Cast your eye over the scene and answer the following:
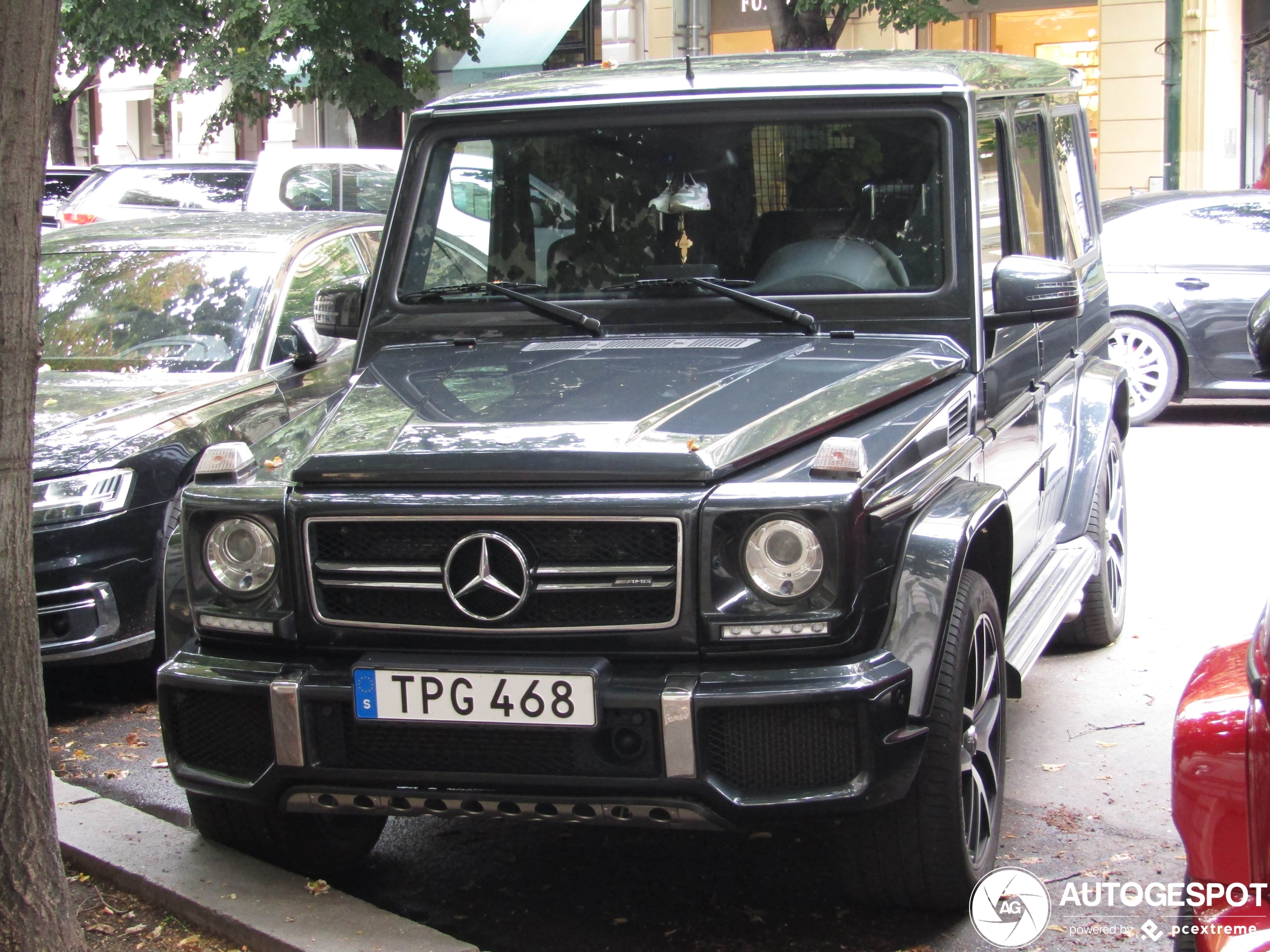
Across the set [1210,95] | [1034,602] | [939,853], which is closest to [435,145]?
[1034,602]

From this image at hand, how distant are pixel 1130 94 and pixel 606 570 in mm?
17945

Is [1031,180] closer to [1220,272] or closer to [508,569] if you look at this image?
[508,569]

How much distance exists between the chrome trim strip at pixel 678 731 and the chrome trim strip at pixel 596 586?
8.2 inches

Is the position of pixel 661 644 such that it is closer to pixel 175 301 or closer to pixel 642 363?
pixel 642 363

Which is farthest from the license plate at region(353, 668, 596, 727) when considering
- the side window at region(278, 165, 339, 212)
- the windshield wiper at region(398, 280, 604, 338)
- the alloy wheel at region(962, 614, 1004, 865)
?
the side window at region(278, 165, 339, 212)

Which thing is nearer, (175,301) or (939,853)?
(939,853)

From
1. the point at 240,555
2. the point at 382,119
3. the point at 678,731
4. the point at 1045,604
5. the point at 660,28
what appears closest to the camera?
the point at 678,731

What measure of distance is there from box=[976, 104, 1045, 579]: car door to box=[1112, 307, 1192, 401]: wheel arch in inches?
263

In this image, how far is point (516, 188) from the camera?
14.9 feet

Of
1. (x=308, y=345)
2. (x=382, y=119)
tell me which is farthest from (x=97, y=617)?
(x=382, y=119)

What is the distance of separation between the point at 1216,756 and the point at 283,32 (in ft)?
51.4

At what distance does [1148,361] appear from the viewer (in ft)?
37.2

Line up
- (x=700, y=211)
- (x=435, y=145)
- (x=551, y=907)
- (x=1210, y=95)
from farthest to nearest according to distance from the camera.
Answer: (x=1210, y=95), (x=435, y=145), (x=700, y=211), (x=551, y=907)

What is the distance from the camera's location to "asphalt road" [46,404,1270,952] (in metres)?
3.57
